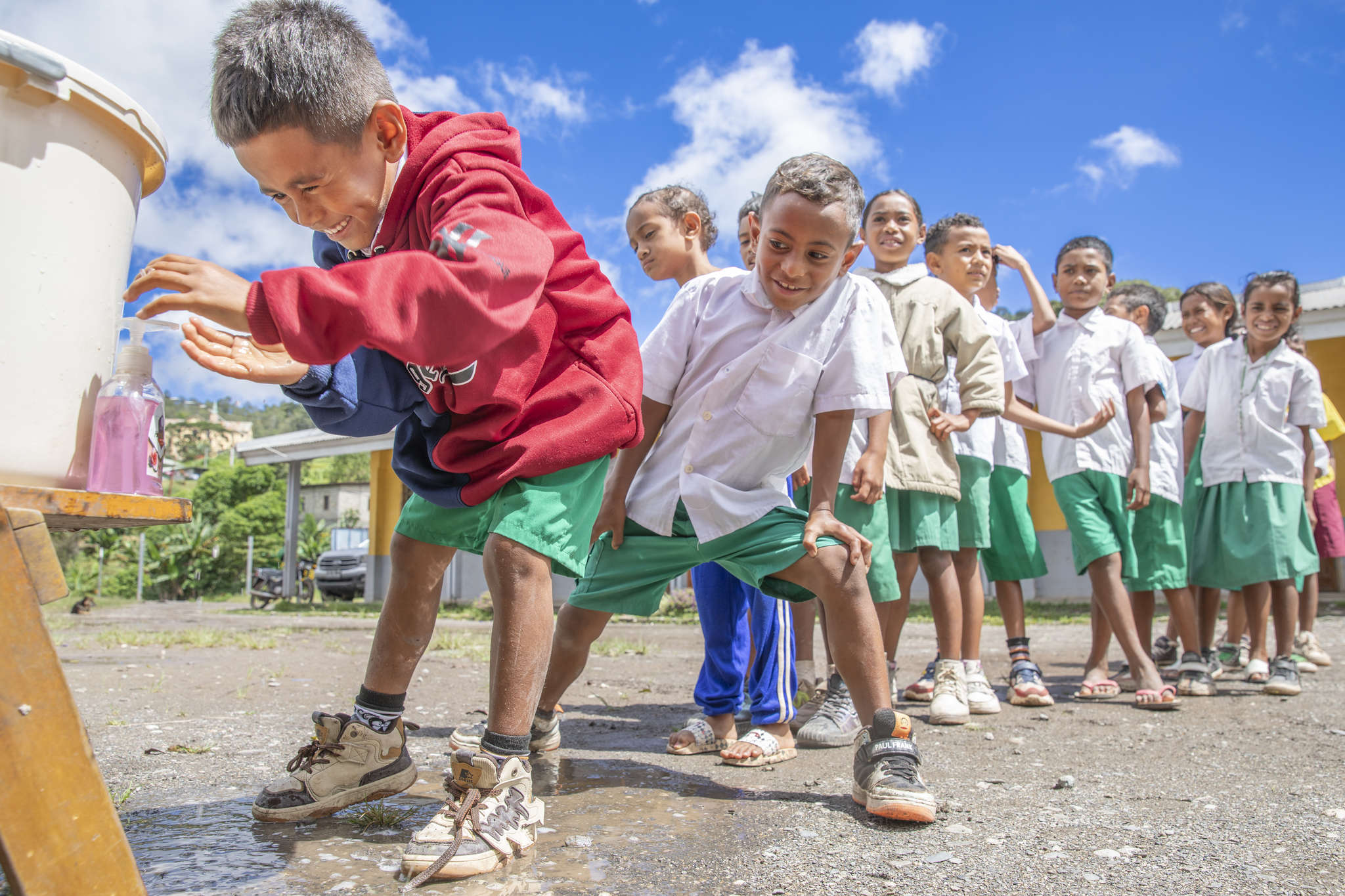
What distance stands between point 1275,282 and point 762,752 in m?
3.86

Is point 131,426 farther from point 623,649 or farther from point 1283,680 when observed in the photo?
point 623,649

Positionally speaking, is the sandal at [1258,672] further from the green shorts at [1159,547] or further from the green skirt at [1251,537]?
the green shorts at [1159,547]

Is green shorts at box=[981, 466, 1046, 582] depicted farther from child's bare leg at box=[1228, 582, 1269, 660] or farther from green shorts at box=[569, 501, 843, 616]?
green shorts at box=[569, 501, 843, 616]

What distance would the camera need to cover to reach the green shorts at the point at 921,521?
12.1ft

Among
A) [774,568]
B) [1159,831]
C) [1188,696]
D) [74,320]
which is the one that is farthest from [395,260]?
[1188,696]

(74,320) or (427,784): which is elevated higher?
(74,320)

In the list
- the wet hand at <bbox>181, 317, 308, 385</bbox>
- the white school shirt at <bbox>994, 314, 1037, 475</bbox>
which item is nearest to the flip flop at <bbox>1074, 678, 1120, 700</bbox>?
the white school shirt at <bbox>994, 314, 1037, 475</bbox>

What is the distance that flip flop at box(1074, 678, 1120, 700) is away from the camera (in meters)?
4.21

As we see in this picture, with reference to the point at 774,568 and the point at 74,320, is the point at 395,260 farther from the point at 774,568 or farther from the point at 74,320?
the point at 774,568

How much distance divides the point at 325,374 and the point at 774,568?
1.18 meters

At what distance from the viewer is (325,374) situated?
2047 mm

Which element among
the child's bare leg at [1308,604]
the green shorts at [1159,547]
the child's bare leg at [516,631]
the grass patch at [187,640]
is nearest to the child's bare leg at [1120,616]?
the green shorts at [1159,547]

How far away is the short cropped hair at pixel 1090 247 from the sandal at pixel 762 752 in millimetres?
3069

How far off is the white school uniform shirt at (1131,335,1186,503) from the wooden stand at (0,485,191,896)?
439cm
